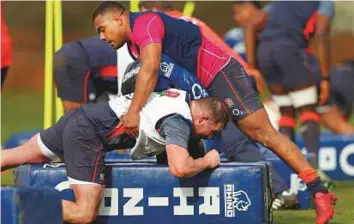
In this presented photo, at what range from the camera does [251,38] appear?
11.6m

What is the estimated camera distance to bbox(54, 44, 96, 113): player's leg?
406 inches

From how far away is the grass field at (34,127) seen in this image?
8.57 meters

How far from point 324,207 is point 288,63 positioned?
351 centimetres

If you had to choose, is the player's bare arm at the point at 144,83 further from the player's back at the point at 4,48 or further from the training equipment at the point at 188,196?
the player's back at the point at 4,48

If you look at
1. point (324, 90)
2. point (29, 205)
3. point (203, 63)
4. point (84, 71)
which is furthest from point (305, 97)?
point (29, 205)

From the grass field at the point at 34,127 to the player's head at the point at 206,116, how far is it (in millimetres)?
1092

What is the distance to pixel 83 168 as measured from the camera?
761cm

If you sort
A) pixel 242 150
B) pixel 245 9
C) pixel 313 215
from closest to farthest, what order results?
pixel 313 215, pixel 242 150, pixel 245 9

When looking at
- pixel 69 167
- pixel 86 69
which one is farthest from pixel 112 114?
pixel 86 69

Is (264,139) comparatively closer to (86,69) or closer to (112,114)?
(112,114)

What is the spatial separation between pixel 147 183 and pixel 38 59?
22.9 m

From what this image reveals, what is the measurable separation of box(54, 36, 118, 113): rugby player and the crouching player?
95.6 inches

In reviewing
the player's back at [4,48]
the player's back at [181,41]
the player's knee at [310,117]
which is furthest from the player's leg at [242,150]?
the player's back at [4,48]

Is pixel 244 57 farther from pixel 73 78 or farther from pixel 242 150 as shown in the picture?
pixel 242 150
